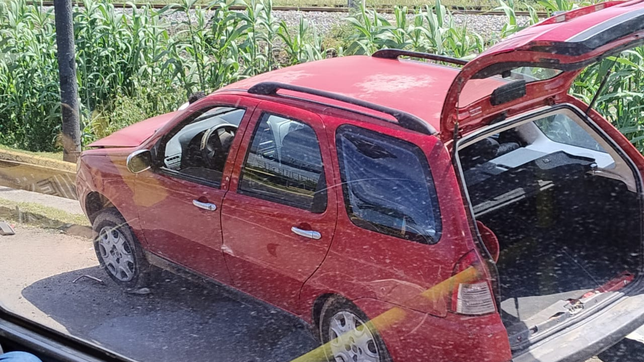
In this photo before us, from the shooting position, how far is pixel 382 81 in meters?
2.77

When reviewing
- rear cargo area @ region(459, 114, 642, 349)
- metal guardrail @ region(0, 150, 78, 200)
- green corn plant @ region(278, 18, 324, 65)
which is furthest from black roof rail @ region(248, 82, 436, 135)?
green corn plant @ region(278, 18, 324, 65)

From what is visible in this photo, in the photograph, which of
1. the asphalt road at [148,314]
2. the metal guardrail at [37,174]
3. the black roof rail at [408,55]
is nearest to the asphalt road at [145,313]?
the asphalt road at [148,314]

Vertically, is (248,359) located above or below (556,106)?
below

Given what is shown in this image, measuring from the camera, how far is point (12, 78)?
4.77 m

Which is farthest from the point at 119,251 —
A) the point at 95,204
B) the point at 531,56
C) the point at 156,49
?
the point at 156,49

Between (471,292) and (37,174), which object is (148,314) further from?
(37,174)

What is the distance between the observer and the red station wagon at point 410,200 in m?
2.23

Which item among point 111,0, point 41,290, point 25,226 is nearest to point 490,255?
point 41,290

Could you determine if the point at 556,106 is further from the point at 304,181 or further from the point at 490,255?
the point at 304,181

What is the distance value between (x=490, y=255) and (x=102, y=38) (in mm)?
3685

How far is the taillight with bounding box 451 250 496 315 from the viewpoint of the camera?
2.21 metres

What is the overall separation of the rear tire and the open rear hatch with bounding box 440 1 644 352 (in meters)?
1.29

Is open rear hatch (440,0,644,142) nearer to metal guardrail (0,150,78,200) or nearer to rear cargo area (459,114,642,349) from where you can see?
rear cargo area (459,114,642,349)

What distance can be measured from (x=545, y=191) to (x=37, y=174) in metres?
2.42
